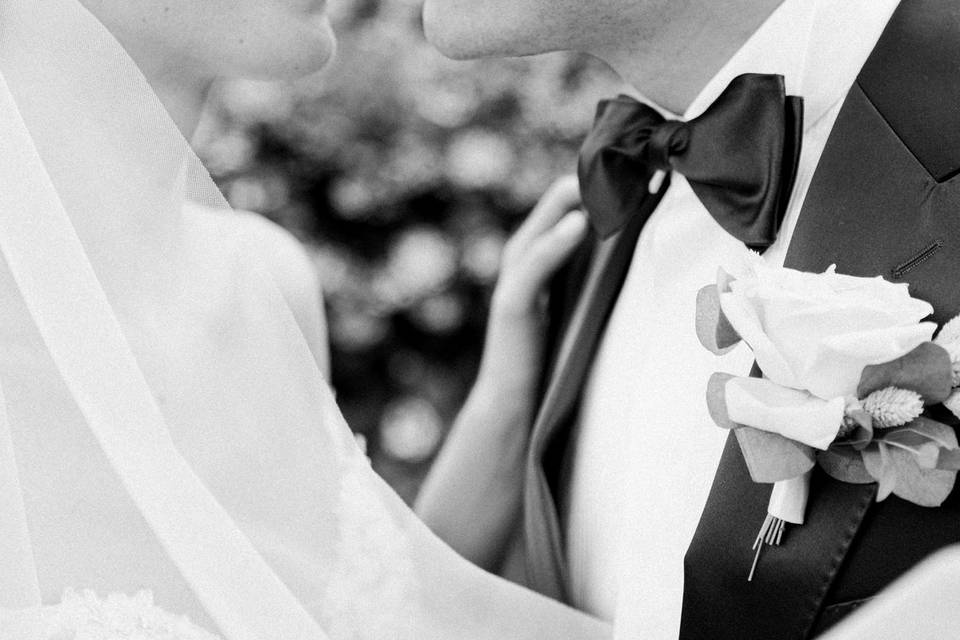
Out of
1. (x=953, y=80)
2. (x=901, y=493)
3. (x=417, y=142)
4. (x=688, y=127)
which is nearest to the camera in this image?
(x=901, y=493)

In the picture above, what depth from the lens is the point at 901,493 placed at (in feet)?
4.61

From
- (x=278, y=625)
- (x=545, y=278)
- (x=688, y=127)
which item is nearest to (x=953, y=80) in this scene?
(x=688, y=127)

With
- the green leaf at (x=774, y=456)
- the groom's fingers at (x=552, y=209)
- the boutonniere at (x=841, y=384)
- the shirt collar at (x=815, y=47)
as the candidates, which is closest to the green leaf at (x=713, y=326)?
the boutonniere at (x=841, y=384)

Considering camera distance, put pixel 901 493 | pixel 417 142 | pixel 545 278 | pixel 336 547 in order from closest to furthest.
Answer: pixel 901 493, pixel 336 547, pixel 545 278, pixel 417 142

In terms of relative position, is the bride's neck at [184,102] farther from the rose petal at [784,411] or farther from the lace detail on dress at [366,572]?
the rose petal at [784,411]

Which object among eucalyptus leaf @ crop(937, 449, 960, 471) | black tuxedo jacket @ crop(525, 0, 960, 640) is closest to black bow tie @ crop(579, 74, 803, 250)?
black tuxedo jacket @ crop(525, 0, 960, 640)

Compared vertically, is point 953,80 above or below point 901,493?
above

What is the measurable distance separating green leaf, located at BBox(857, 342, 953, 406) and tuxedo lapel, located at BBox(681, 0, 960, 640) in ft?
0.38

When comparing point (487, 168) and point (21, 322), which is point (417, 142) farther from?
point (21, 322)

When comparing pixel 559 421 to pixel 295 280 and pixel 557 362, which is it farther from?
pixel 295 280

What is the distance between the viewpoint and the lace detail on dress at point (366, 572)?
5.67 feet

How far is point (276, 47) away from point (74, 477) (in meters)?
0.95

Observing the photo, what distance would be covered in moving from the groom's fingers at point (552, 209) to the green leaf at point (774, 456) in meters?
1.09

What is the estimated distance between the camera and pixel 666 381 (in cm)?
195
